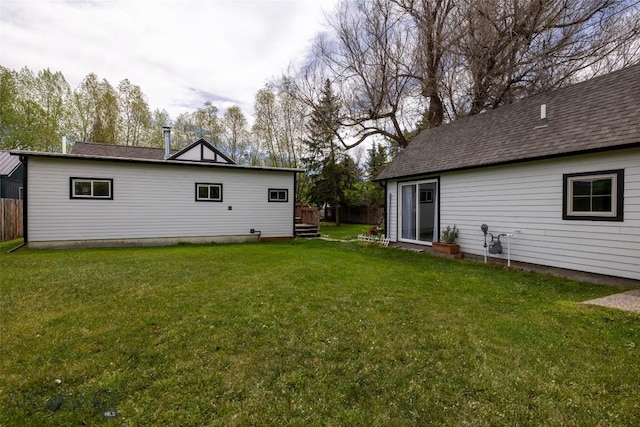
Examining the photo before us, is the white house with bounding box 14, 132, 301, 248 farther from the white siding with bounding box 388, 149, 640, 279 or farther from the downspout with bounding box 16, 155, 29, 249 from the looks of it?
the white siding with bounding box 388, 149, 640, 279

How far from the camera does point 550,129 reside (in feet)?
21.9

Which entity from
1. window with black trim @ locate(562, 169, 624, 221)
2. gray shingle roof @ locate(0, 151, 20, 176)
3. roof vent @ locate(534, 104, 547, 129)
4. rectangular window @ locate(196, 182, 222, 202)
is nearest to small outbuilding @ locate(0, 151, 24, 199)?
gray shingle roof @ locate(0, 151, 20, 176)

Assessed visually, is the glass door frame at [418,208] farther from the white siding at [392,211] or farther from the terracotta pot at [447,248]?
the terracotta pot at [447,248]

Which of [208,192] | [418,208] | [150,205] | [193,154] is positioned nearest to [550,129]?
[418,208]

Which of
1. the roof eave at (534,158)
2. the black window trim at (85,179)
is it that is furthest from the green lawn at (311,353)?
the black window trim at (85,179)

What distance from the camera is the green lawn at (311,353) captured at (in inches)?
81.4

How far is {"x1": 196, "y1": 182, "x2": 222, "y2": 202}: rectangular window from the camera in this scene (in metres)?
11.2

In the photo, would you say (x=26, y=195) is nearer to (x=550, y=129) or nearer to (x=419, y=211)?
(x=419, y=211)

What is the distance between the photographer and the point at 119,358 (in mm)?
2717

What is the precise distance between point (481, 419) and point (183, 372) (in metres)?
Answer: 2.24

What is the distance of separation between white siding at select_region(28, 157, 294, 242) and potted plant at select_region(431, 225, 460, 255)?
20.5 feet

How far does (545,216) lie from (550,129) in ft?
6.51

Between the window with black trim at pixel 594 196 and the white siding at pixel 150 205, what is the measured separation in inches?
359

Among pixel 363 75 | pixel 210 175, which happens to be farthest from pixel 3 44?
pixel 363 75
